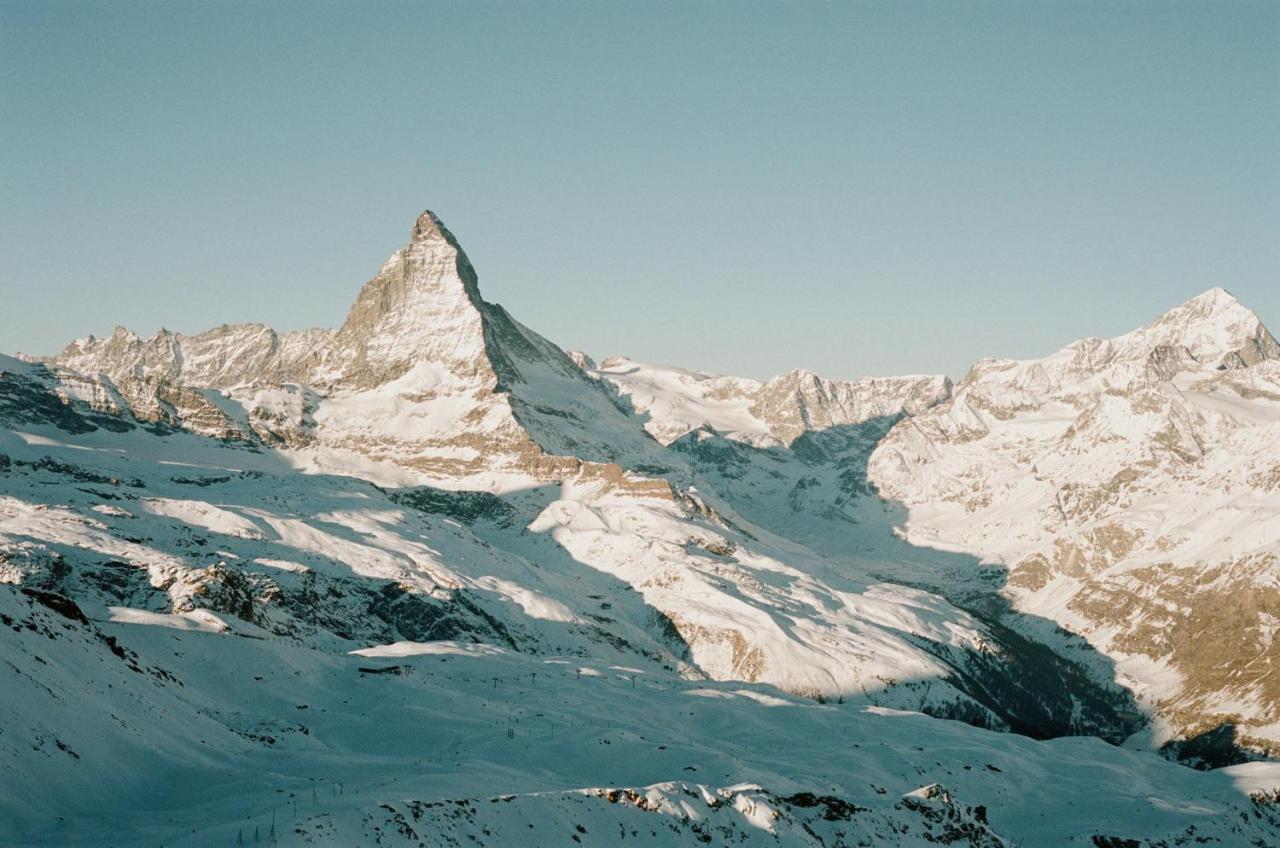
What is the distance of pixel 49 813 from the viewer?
4719 cm

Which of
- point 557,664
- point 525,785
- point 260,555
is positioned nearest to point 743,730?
point 557,664

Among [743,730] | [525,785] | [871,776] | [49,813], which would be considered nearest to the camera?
[49,813]

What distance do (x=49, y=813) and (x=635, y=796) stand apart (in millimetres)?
27493

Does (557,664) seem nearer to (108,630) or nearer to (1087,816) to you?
(108,630)

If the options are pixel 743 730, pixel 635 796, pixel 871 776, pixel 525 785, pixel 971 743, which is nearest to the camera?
pixel 635 796

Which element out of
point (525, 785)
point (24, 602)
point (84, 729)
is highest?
point (24, 602)

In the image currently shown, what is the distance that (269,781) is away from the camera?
58.0 meters

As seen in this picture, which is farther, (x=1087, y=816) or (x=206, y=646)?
(x=206, y=646)

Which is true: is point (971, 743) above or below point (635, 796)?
below

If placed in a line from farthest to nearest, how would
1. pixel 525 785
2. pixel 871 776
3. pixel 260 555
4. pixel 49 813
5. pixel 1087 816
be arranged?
pixel 260 555
pixel 871 776
pixel 1087 816
pixel 525 785
pixel 49 813

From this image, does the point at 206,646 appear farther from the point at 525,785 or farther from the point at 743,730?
the point at 743,730

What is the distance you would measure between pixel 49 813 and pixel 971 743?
104m

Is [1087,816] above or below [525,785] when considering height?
below

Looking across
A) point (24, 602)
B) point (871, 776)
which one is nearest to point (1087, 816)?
point (871, 776)
